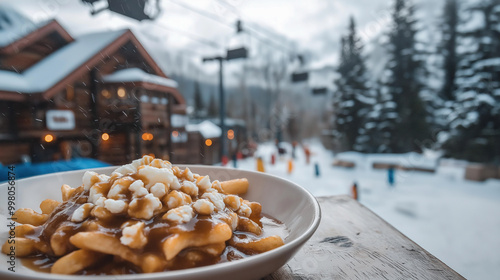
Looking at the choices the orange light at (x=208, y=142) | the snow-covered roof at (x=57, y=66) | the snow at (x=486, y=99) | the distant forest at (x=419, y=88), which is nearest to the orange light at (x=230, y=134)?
the orange light at (x=208, y=142)

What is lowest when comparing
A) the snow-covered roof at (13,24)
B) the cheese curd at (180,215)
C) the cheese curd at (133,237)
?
the cheese curd at (133,237)

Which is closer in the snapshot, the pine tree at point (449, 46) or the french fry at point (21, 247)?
the french fry at point (21, 247)

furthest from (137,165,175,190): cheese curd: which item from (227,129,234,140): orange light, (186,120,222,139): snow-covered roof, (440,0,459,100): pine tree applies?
(440,0,459,100): pine tree

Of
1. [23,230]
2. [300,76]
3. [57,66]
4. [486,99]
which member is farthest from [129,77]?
[486,99]

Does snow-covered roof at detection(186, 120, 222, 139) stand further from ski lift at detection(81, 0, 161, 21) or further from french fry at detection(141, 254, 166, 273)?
french fry at detection(141, 254, 166, 273)

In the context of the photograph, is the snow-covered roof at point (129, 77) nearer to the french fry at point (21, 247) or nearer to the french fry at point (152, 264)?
the french fry at point (21, 247)

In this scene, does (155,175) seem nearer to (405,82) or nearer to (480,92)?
(480,92)

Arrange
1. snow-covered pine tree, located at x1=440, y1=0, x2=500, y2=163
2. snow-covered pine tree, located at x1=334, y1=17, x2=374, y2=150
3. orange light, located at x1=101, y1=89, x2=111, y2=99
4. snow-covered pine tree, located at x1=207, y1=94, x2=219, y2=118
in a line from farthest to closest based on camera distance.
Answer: snow-covered pine tree, located at x1=207, y1=94, x2=219, y2=118 → snow-covered pine tree, located at x1=334, y1=17, x2=374, y2=150 → snow-covered pine tree, located at x1=440, y1=0, x2=500, y2=163 → orange light, located at x1=101, y1=89, x2=111, y2=99
